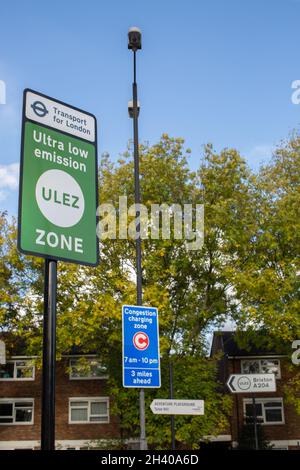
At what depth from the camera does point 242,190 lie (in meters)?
30.3

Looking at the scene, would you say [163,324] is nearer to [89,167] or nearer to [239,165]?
[239,165]

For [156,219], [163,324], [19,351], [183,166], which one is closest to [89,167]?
[163,324]

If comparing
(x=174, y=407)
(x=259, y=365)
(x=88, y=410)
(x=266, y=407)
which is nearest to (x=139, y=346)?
(x=174, y=407)

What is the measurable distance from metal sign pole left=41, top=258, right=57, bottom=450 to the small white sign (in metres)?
1.28

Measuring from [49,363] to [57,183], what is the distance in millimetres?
1550

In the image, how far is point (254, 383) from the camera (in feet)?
45.0

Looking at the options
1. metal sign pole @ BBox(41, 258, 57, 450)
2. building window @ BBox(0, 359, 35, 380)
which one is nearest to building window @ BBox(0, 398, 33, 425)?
building window @ BBox(0, 359, 35, 380)

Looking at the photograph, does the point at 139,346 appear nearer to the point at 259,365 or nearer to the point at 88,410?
the point at 88,410

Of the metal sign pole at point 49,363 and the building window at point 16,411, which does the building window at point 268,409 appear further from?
the metal sign pole at point 49,363

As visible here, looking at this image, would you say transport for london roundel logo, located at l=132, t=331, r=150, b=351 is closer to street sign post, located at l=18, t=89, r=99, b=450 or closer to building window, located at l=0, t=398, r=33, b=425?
street sign post, located at l=18, t=89, r=99, b=450

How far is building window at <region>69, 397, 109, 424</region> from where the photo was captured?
3956cm

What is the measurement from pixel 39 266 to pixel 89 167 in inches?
931

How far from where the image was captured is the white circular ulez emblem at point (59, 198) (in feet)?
16.8

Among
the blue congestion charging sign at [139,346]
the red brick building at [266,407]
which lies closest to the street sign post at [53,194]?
the blue congestion charging sign at [139,346]
